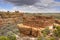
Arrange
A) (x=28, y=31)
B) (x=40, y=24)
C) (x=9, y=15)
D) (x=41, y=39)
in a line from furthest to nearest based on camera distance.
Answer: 1. (x=9, y=15)
2. (x=40, y=24)
3. (x=28, y=31)
4. (x=41, y=39)

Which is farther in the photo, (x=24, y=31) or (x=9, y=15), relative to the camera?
(x=9, y=15)

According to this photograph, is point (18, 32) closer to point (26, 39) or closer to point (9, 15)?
point (26, 39)

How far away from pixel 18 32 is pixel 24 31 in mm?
1477

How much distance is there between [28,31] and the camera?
40.0m

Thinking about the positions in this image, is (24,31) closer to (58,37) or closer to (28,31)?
Answer: (28,31)

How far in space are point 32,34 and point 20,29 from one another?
141 inches

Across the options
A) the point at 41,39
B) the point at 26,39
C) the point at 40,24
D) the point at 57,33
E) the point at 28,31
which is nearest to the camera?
the point at 41,39

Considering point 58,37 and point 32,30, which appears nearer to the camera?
point 58,37

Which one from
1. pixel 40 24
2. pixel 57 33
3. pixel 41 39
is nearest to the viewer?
pixel 41 39

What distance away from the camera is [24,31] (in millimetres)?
40031

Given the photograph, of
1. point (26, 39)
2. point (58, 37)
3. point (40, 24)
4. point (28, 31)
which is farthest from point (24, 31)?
point (40, 24)

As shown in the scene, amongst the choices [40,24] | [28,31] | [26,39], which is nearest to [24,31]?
[28,31]

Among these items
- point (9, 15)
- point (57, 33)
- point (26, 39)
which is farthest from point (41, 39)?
point (9, 15)

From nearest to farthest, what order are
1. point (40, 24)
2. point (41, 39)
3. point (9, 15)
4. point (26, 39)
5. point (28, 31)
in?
1. point (41, 39)
2. point (26, 39)
3. point (28, 31)
4. point (40, 24)
5. point (9, 15)
